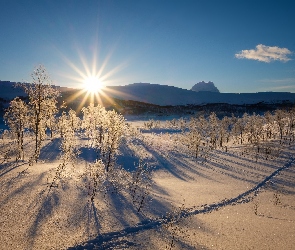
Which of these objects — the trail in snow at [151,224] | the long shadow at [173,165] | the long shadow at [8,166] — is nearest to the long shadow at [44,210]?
the trail in snow at [151,224]

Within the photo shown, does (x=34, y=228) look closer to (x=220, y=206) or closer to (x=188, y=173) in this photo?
(x=220, y=206)

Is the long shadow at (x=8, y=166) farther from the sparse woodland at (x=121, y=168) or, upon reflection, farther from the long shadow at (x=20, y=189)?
the long shadow at (x=20, y=189)

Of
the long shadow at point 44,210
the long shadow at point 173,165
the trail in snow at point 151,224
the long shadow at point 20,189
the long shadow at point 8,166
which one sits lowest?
the long shadow at point 173,165

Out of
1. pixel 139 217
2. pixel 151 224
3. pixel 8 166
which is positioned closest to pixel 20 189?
pixel 8 166

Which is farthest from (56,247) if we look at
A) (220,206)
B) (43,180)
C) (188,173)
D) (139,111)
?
(139,111)

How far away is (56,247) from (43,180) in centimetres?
784

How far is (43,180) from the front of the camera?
17.9m

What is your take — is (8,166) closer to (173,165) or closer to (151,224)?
(151,224)

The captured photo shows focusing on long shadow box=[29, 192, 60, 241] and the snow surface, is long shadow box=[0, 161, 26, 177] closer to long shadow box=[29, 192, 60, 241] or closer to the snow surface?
the snow surface

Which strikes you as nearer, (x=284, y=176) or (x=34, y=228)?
(x=34, y=228)

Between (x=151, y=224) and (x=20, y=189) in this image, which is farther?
(x=20, y=189)

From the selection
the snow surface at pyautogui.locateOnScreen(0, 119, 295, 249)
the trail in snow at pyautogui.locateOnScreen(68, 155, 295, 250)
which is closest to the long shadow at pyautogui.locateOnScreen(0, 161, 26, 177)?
the snow surface at pyautogui.locateOnScreen(0, 119, 295, 249)

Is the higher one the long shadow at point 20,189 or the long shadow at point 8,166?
the long shadow at point 8,166

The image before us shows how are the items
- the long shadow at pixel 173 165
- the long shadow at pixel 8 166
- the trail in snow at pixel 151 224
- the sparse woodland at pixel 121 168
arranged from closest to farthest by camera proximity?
1. the trail in snow at pixel 151 224
2. the sparse woodland at pixel 121 168
3. the long shadow at pixel 8 166
4. the long shadow at pixel 173 165
